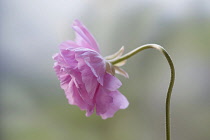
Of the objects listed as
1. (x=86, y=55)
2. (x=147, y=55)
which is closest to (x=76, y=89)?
(x=86, y=55)

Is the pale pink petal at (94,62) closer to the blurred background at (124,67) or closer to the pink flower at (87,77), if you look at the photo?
the pink flower at (87,77)

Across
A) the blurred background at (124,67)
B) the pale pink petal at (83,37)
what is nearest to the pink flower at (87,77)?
the pale pink petal at (83,37)

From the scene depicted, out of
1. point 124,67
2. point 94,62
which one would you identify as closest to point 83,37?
point 94,62

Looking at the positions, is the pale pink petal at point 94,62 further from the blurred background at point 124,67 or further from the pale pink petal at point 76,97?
the blurred background at point 124,67

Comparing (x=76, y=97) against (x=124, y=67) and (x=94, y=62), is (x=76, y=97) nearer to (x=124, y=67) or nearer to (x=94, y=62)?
(x=94, y=62)

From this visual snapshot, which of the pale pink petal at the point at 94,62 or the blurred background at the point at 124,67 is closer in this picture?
the pale pink petal at the point at 94,62

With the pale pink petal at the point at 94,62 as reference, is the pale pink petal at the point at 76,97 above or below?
below
